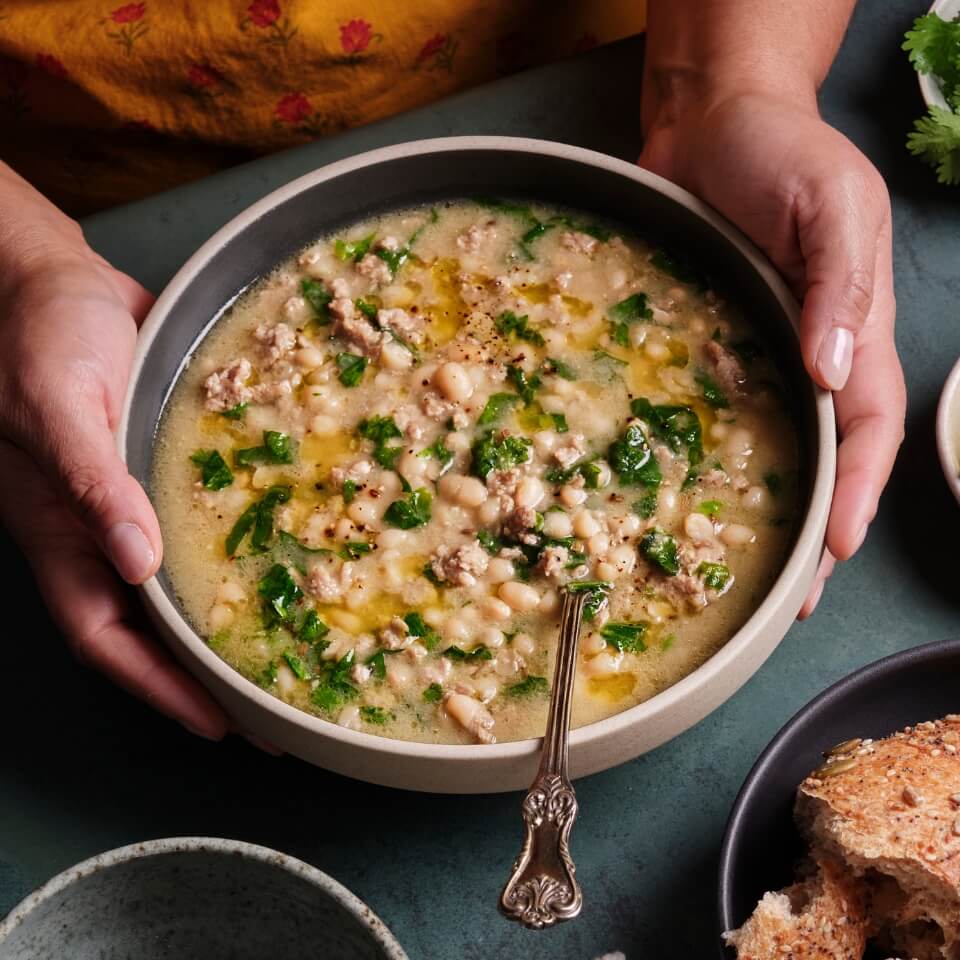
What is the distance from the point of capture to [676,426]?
226 cm

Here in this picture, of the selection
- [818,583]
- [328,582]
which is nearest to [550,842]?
[328,582]

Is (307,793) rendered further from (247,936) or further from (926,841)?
(926,841)

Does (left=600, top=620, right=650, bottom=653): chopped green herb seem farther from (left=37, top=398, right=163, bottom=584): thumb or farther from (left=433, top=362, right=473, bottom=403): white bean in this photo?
(left=37, top=398, right=163, bottom=584): thumb

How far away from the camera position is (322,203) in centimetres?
245

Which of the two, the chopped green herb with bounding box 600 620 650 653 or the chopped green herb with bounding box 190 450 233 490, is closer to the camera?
the chopped green herb with bounding box 600 620 650 653

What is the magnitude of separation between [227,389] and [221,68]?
1.06m

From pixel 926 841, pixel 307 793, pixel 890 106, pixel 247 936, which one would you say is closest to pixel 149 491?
pixel 307 793

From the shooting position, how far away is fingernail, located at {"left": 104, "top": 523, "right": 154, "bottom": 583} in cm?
203

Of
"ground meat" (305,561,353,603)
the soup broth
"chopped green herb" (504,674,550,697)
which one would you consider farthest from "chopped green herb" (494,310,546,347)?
"chopped green herb" (504,674,550,697)

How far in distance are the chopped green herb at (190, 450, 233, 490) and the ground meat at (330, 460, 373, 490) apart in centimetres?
19

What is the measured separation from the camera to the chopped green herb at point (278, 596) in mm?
2131

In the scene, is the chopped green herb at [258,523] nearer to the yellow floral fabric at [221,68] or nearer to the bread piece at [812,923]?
the bread piece at [812,923]

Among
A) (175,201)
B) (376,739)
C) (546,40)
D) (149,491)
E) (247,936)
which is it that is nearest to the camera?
(376,739)

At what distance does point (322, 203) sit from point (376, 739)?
1.10 meters
